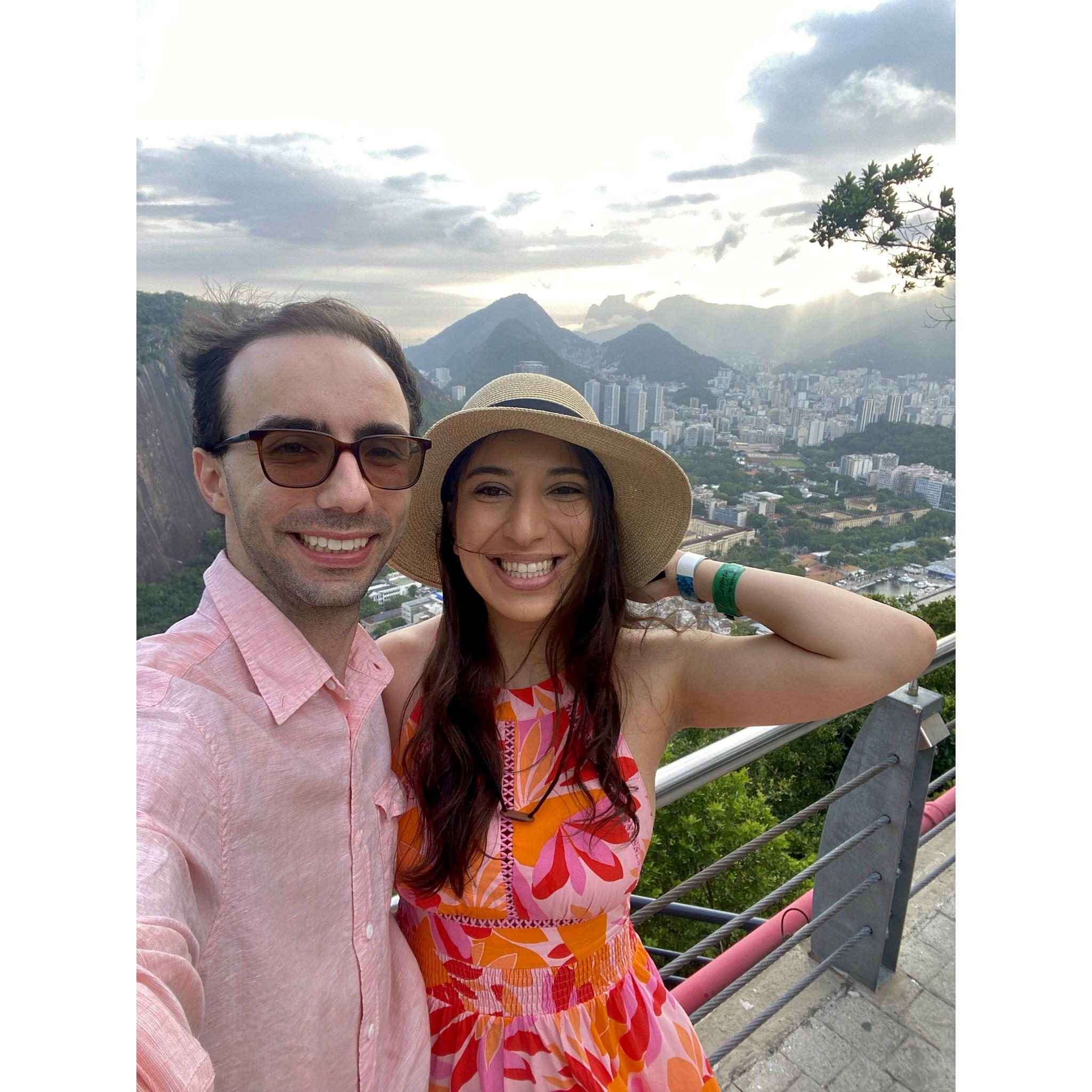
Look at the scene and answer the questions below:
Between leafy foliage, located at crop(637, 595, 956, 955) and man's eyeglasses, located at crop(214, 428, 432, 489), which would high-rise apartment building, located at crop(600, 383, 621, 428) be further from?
leafy foliage, located at crop(637, 595, 956, 955)

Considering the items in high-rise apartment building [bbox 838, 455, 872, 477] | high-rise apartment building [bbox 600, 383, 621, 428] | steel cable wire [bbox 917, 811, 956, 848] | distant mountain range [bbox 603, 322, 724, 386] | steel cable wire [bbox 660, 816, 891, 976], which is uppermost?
distant mountain range [bbox 603, 322, 724, 386]

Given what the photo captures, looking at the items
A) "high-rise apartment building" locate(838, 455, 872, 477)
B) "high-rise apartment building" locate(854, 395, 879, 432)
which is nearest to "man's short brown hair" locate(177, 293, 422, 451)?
"high-rise apartment building" locate(838, 455, 872, 477)

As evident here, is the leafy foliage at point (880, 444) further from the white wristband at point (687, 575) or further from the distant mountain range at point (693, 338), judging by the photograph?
the white wristband at point (687, 575)

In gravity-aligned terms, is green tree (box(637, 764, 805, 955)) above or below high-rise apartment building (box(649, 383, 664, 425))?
below

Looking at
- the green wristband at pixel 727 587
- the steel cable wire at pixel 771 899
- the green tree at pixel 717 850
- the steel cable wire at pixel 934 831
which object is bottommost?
the green tree at pixel 717 850

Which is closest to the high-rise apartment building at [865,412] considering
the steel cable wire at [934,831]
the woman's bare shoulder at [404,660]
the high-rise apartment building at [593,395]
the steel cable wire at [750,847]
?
the steel cable wire at [934,831]
